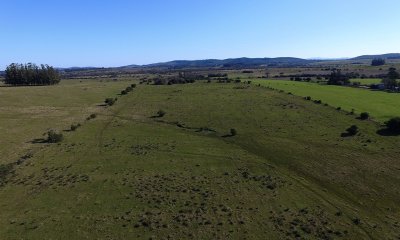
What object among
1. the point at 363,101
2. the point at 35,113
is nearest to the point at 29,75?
the point at 35,113

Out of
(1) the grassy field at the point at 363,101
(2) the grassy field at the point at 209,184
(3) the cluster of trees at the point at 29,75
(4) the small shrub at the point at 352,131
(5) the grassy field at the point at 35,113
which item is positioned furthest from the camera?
(3) the cluster of trees at the point at 29,75

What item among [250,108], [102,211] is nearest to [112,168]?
[102,211]

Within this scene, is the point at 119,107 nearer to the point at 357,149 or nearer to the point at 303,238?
the point at 357,149

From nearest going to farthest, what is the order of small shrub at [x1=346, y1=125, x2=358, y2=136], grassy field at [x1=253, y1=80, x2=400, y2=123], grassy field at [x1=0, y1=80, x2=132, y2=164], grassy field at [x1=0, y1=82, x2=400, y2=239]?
grassy field at [x1=0, y1=82, x2=400, y2=239] → grassy field at [x1=0, y1=80, x2=132, y2=164] → small shrub at [x1=346, y1=125, x2=358, y2=136] → grassy field at [x1=253, y1=80, x2=400, y2=123]

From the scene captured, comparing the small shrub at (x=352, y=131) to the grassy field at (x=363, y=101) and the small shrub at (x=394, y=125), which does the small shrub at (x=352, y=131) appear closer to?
the small shrub at (x=394, y=125)

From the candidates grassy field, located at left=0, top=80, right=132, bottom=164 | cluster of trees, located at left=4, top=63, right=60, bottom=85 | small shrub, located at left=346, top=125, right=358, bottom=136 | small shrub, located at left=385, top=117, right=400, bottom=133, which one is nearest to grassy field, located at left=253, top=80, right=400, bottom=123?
small shrub, located at left=385, top=117, right=400, bottom=133

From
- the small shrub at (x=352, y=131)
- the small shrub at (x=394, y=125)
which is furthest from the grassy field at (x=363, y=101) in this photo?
the small shrub at (x=352, y=131)

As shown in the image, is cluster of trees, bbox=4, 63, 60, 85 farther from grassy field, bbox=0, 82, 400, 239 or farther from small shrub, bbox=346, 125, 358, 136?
small shrub, bbox=346, 125, 358, 136
